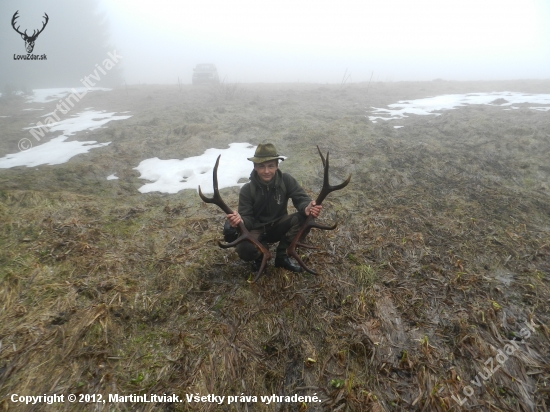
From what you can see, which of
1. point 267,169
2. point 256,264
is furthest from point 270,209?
point 256,264

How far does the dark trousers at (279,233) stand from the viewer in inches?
155

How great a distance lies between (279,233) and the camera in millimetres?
4250

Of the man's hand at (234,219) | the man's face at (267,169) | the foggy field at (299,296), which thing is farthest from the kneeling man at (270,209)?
the foggy field at (299,296)

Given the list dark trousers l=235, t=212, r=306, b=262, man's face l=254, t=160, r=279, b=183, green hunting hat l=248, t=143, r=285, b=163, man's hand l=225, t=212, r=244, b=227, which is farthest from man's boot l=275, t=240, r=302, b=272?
green hunting hat l=248, t=143, r=285, b=163

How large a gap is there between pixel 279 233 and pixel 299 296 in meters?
1.01

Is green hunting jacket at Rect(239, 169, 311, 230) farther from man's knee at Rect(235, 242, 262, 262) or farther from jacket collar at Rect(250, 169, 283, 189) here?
man's knee at Rect(235, 242, 262, 262)

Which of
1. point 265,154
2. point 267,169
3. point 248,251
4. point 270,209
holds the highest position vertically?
point 265,154

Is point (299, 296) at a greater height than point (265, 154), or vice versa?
point (265, 154)

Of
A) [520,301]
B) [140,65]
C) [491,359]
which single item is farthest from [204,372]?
[140,65]

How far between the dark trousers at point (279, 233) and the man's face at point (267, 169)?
27.3 inches

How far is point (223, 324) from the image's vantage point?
133 inches

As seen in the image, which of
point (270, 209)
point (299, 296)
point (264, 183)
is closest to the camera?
point (299, 296)

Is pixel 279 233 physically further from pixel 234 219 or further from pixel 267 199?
pixel 234 219

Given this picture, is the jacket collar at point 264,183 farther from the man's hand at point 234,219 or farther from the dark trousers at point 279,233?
the man's hand at point 234,219
